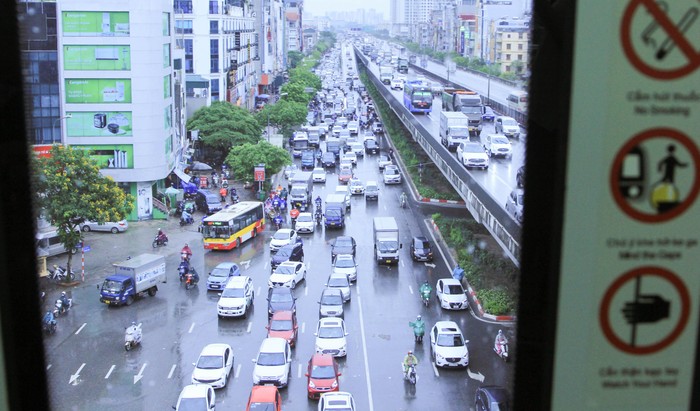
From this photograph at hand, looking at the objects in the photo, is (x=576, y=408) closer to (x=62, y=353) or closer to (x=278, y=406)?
(x=278, y=406)

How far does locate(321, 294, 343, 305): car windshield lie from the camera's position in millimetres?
10859

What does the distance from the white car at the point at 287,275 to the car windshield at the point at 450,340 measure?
11.3 ft

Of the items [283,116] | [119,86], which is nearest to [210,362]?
[119,86]

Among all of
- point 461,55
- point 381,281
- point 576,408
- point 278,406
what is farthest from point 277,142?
point 461,55

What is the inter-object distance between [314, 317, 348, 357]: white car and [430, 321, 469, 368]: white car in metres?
1.02

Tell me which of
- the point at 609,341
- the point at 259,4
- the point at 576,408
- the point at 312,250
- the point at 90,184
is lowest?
the point at 312,250

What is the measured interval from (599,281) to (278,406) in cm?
667

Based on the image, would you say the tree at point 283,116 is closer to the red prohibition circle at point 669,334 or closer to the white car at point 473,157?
the white car at point 473,157

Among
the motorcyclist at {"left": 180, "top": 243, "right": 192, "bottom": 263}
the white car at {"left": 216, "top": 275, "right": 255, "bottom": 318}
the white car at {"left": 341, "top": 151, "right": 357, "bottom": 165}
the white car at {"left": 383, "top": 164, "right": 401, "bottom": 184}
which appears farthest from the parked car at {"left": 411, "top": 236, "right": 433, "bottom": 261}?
the white car at {"left": 341, "top": 151, "right": 357, "bottom": 165}

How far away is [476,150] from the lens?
14711 millimetres

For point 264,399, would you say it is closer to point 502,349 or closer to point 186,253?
point 502,349

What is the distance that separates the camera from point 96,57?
49.3ft

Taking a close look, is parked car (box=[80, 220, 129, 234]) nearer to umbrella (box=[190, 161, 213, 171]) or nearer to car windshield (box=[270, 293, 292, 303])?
car windshield (box=[270, 293, 292, 303])

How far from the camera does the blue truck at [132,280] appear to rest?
10984mm
